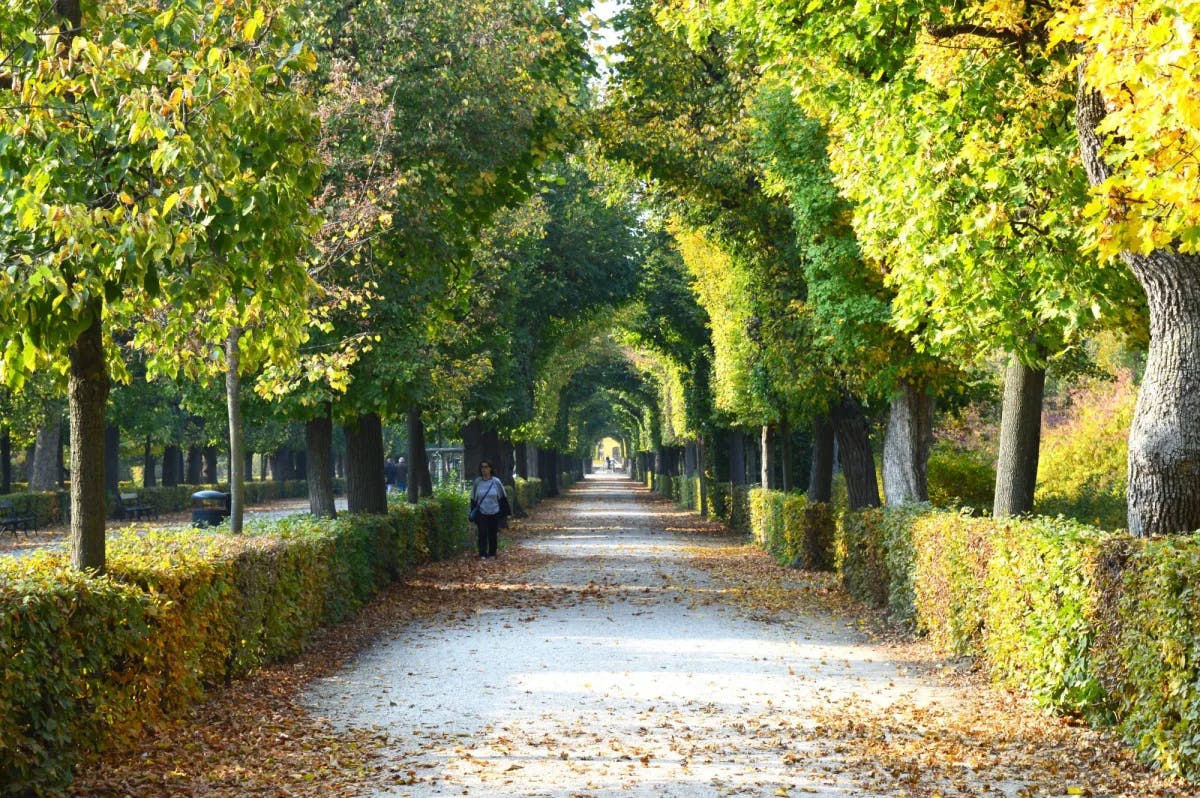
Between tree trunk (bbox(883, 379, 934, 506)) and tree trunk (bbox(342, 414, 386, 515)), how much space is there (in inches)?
281

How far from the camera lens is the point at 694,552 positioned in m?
26.0

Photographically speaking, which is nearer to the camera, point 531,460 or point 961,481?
point 961,481

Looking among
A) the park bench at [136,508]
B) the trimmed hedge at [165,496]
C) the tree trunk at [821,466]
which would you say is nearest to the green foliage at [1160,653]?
the tree trunk at [821,466]

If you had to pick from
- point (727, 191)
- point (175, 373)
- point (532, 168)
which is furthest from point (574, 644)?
point (727, 191)

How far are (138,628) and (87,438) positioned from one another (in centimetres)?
137

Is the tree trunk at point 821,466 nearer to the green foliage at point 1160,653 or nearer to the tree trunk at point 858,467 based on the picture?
the tree trunk at point 858,467

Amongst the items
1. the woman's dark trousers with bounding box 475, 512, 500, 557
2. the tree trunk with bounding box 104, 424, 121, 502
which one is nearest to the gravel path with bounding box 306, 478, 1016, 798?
the woman's dark trousers with bounding box 475, 512, 500, 557

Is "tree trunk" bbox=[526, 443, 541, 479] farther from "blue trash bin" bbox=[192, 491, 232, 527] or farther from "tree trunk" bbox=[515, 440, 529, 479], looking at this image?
"blue trash bin" bbox=[192, 491, 232, 527]

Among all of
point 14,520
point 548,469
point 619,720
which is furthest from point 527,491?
point 619,720

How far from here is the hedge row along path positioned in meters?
6.91

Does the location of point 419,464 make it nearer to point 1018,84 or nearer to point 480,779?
point 1018,84

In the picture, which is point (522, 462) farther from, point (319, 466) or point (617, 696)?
point (617, 696)

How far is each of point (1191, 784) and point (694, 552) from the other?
64.1ft

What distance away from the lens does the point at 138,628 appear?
7.36m
